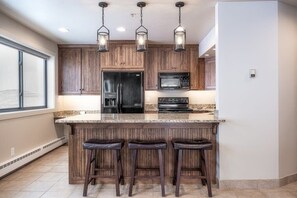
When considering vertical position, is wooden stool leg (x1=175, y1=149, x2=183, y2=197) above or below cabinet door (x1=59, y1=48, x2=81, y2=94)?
below

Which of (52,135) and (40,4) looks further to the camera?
(52,135)

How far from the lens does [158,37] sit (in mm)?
4848

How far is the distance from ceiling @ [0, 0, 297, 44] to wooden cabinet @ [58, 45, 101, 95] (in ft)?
2.72

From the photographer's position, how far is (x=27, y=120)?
164 inches

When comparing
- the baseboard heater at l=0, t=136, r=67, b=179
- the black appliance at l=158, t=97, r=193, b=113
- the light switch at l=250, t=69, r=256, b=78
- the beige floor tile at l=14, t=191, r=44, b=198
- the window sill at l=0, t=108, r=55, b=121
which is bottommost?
the beige floor tile at l=14, t=191, r=44, b=198

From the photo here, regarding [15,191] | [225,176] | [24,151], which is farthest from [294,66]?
[24,151]

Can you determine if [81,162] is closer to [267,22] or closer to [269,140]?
[269,140]

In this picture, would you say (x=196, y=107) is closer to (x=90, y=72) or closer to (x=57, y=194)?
(x=90, y=72)

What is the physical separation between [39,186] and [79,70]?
3.02 m

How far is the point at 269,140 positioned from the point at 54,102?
4.42m

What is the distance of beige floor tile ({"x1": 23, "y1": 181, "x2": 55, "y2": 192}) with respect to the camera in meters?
3.04

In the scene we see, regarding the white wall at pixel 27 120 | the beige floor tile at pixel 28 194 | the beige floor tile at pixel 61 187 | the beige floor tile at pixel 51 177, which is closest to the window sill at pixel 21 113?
the white wall at pixel 27 120

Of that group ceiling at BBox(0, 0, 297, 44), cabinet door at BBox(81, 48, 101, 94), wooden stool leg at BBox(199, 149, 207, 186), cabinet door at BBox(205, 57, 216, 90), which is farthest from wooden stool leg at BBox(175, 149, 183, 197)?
cabinet door at BBox(81, 48, 101, 94)

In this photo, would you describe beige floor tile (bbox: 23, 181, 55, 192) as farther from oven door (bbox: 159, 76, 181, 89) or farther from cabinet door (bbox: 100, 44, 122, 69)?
oven door (bbox: 159, 76, 181, 89)
